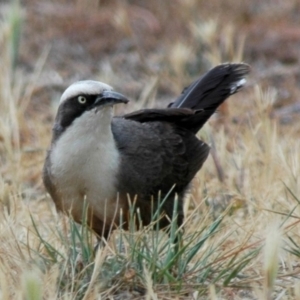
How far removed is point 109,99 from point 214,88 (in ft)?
4.63

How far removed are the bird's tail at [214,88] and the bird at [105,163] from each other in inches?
25.0

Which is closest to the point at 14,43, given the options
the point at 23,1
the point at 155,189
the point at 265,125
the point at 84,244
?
the point at 265,125

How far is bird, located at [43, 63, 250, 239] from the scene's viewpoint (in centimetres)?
477

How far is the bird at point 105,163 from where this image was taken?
4.77m

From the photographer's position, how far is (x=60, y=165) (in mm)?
4809

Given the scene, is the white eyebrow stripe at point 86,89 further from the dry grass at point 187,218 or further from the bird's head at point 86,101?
the dry grass at point 187,218

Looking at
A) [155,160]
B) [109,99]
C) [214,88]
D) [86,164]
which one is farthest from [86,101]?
[214,88]

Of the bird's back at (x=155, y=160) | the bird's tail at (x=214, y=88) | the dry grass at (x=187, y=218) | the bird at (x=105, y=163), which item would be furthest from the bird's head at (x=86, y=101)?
the bird's tail at (x=214, y=88)

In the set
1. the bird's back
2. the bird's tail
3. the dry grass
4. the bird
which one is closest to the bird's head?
the bird

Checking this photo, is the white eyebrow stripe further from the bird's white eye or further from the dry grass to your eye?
the dry grass

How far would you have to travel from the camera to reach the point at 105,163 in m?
4.81

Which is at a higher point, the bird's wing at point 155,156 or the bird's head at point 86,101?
the bird's head at point 86,101

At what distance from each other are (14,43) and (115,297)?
3277 millimetres

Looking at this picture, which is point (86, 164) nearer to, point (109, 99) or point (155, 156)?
point (109, 99)
